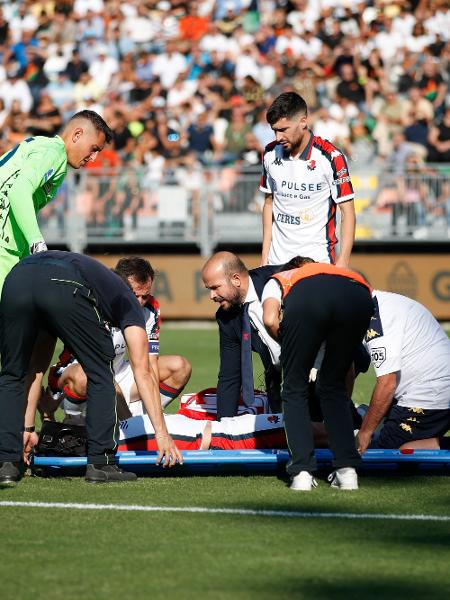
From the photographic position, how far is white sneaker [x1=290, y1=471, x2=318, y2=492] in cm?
684

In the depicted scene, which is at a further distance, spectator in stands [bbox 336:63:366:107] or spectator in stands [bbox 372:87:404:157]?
spectator in stands [bbox 336:63:366:107]

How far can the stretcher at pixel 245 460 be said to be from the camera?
7.37 metres

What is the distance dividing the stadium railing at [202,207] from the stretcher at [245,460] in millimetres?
12222

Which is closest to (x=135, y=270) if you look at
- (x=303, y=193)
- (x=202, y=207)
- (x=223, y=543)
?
(x=303, y=193)

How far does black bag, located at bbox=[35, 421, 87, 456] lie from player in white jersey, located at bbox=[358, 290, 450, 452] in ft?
5.79

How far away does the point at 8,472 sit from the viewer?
7016 millimetres

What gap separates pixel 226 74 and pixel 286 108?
1441 centimetres

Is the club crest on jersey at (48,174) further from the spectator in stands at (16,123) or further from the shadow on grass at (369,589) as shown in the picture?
the spectator in stands at (16,123)

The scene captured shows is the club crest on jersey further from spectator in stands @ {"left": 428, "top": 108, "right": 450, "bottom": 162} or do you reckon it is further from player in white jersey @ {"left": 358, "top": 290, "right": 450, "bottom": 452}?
spectator in stands @ {"left": 428, "top": 108, "right": 450, "bottom": 162}

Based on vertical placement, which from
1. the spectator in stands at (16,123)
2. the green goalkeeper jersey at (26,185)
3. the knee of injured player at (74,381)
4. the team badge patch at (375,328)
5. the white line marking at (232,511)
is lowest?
the white line marking at (232,511)

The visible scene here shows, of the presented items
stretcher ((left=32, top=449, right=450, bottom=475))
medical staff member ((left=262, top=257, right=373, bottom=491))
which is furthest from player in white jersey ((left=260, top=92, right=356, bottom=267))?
medical staff member ((left=262, top=257, right=373, bottom=491))

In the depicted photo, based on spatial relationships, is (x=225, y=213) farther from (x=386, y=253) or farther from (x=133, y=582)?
(x=133, y=582)

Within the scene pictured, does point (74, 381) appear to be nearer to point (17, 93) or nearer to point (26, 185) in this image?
point (26, 185)

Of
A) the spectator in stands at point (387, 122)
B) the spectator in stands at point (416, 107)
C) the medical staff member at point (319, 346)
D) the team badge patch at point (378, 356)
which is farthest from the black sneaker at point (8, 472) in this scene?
the spectator in stands at point (416, 107)
